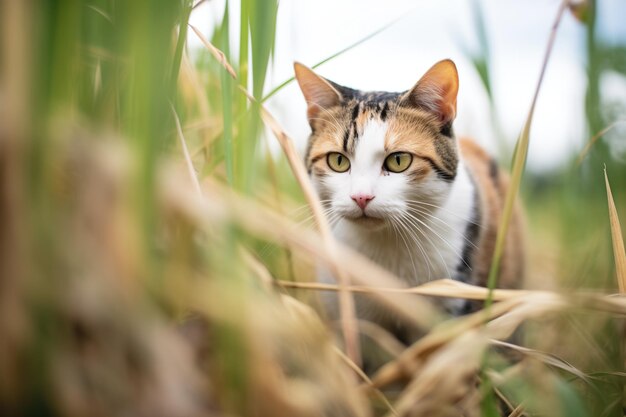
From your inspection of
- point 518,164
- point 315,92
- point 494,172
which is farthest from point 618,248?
point 494,172

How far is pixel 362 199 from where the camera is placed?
0.99 meters

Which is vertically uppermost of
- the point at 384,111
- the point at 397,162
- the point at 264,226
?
the point at 384,111

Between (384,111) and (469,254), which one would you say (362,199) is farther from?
(469,254)

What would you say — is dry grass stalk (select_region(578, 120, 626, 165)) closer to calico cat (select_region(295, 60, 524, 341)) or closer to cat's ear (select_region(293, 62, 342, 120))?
calico cat (select_region(295, 60, 524, 341))

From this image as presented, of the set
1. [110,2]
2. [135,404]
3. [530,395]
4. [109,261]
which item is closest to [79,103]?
[110,2]

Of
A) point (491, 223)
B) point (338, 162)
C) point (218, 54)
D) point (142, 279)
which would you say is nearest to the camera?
point (142, 279)

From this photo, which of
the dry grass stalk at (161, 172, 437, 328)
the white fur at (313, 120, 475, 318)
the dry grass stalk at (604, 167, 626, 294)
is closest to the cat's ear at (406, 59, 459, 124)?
the white fur at (313, 120, 475, 318)

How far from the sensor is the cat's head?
1023mm

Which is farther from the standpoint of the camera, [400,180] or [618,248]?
[400,180]

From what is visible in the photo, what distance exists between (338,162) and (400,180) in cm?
17

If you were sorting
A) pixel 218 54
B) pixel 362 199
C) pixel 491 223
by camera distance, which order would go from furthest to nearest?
pixel 491 223 < pixel 362 199 < pixel 218 54

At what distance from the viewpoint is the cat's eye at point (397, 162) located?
1064mm

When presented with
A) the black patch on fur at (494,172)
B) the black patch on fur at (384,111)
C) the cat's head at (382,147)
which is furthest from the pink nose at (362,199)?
the black patch on fur at (494,172)

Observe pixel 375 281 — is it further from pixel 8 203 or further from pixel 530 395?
pixel 8 203
